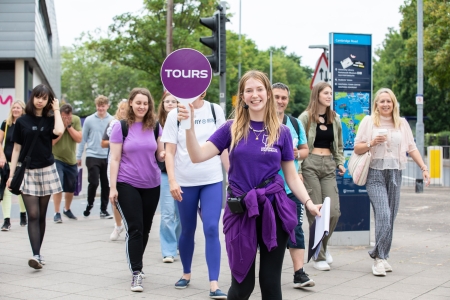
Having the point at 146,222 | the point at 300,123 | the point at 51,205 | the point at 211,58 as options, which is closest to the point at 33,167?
the point at 146,222

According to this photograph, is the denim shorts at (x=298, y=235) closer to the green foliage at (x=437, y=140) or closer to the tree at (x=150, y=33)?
the tree at (x=150, y=33)

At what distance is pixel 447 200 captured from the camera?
16094mm

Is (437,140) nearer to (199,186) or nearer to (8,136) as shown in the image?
(8,136)

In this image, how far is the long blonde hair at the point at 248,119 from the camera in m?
4.56

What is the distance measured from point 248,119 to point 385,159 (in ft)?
10.3

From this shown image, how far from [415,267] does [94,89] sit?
73282mm

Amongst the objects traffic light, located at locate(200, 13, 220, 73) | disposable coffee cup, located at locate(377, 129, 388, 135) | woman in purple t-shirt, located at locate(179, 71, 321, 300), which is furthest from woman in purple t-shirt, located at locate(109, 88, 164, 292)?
traffic light, located at locate(200, 13, 220, 73)

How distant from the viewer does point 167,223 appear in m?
8.01

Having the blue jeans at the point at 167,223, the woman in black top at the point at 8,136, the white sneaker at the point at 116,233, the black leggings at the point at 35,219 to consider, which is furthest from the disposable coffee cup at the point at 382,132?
the woman in black top at the point at 8,136

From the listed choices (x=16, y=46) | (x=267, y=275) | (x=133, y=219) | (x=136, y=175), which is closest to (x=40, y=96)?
(x=136, y=175)

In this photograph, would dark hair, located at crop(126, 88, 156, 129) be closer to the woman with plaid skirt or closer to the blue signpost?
the woman with plaid skirt

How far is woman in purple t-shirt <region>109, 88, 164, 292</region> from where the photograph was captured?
6.60 m

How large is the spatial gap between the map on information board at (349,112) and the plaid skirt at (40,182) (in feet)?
11.8

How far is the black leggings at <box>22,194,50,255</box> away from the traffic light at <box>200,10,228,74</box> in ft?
15.7
